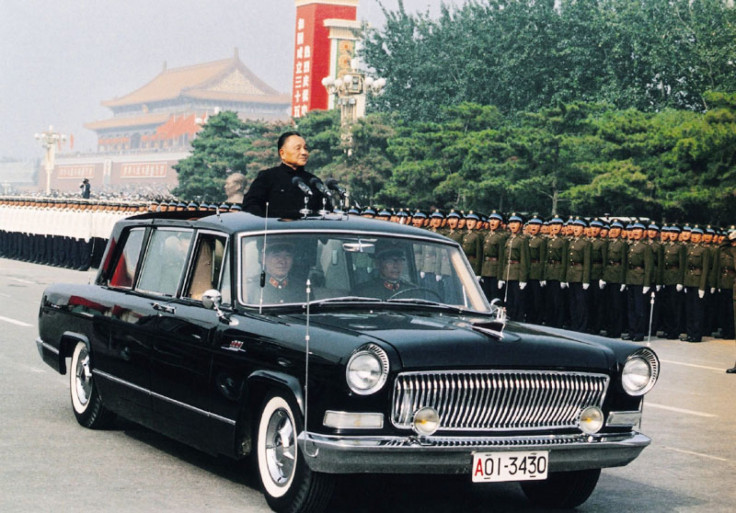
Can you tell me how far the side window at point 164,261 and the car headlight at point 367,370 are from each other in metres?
2.29

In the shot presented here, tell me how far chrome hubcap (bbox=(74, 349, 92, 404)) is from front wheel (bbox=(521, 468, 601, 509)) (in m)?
3.50

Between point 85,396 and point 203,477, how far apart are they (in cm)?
207

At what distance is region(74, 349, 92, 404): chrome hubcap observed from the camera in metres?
9.74

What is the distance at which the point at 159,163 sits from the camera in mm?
135250

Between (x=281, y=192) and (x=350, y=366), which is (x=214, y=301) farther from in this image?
(x=281, y=192)

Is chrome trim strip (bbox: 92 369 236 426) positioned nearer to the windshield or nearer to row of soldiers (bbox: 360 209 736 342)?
the windshield

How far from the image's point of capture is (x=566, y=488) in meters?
7.59

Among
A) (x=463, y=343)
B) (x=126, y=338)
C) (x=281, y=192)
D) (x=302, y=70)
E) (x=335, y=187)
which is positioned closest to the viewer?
(x=463, y=343)

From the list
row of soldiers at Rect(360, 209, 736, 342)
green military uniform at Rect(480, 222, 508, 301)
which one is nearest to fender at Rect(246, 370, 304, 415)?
row of soldiers at Rect(360, 209, 736, 342)

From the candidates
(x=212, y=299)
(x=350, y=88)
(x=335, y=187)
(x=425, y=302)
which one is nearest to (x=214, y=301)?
(x=212, y=299)

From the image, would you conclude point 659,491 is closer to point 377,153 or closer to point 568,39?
point 377,153

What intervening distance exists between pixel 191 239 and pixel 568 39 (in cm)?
6009

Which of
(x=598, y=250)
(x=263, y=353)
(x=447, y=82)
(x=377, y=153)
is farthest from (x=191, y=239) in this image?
(x=447, y=82)

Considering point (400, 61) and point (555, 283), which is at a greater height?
point (400, 61)
